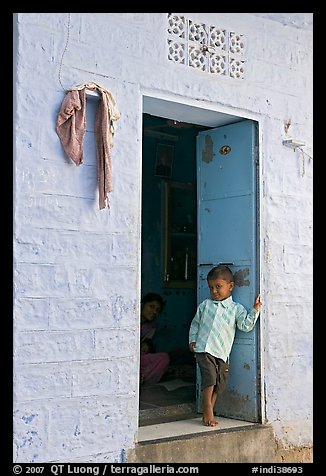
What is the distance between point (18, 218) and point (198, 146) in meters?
2.38

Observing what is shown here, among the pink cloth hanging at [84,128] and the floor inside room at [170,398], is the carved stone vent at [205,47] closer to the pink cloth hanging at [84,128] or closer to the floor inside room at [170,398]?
the pink cloth hanging at [84,128]

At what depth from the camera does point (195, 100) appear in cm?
527

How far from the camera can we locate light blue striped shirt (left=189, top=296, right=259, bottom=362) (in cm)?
550

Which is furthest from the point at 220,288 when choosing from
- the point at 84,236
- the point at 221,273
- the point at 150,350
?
the point at 150,350

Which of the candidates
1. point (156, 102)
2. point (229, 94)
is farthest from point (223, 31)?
point (156, 102)

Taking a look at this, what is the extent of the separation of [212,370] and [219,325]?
35cm

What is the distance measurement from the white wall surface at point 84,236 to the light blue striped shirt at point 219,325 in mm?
175

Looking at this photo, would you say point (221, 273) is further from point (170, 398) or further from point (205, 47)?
point (205, 47)

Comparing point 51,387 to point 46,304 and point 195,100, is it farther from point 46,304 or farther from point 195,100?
point 195,100

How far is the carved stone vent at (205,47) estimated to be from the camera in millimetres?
5156

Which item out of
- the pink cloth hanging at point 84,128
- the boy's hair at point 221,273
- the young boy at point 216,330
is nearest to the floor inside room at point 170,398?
the young boy at point 216,330

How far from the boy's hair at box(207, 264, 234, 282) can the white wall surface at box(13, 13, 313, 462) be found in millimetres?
264

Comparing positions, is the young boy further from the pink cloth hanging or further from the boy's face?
the pink cloth hanging

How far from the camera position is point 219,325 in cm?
553
